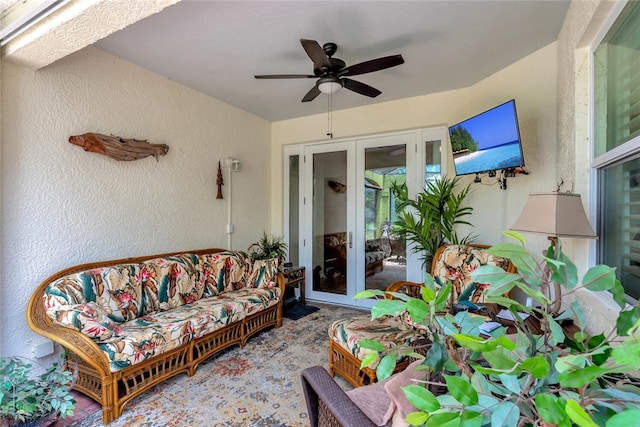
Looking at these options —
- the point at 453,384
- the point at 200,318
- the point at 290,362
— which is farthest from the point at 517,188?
the point at 200,318

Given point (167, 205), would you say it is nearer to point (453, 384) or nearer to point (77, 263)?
point (77, 263)

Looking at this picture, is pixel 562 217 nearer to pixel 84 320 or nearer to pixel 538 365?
pixel 538 365

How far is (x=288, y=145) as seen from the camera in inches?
185

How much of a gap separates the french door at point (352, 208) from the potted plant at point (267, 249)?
24 cm

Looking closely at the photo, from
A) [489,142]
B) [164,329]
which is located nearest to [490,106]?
[489,142]

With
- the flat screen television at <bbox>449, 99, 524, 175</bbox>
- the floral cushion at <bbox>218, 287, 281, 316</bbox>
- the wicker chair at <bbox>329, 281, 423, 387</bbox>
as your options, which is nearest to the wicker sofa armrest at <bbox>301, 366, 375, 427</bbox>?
the wicker chair at <bbox>329, 281, 423, 387</bbox>

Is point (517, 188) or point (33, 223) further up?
point (517, 188)

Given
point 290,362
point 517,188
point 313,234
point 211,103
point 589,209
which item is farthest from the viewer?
point 313,234

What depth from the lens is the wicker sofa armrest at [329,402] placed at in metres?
0.93

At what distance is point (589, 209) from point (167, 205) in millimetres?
3551

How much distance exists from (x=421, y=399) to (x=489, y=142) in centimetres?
252

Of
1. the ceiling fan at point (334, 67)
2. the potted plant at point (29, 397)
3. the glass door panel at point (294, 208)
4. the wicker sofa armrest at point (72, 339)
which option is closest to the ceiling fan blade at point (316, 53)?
the ceiling fan at point (334, 67)

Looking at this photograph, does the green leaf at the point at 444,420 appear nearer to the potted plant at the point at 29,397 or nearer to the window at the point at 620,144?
the window at the point at 620,144

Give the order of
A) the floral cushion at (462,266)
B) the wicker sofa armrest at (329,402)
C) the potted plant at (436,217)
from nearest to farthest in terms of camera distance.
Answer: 1. the wicker sofa armrest at (329,402)
2. the floral cushion at (462,266)
3. the potted plant at (436,217)
